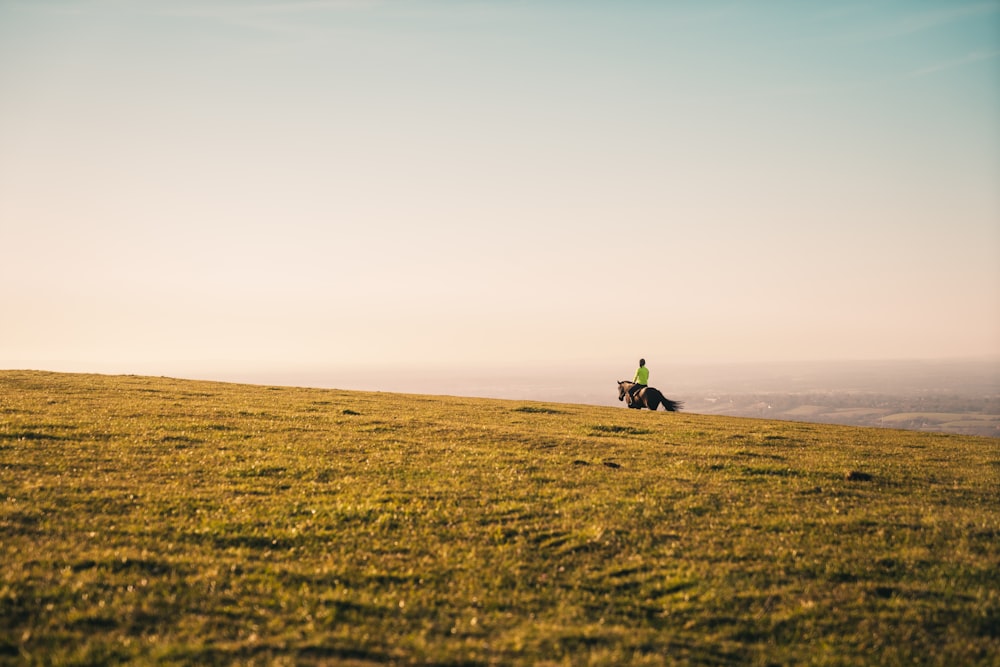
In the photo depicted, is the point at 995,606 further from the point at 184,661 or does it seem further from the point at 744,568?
the point at 184,661

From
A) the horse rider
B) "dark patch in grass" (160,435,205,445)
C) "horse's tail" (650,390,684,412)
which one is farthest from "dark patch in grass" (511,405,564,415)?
"dark patch in grass" (160,435,205,445)

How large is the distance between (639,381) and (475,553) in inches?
1753

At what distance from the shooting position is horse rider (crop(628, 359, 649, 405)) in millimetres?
56281

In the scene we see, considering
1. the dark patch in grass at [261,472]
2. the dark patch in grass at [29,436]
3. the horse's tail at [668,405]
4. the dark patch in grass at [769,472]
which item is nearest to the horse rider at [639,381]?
the horse's tail at [668,405]

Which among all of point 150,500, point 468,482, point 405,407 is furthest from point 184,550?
point 405,407

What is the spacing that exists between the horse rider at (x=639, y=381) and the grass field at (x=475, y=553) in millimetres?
26488

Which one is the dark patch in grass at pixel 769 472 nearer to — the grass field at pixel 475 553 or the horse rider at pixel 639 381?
the grass field at pixel 475 553

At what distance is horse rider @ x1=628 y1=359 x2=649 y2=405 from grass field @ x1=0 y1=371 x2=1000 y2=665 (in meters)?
26.5

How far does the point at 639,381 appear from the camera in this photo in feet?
191

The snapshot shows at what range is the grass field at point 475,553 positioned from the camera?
1187 cm

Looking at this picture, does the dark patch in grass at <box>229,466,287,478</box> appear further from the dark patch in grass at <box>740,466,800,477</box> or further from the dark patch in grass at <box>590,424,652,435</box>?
the dark patch in grass at <box>590,424,652,435</box>

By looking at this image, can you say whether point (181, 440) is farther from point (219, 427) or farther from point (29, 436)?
point (29, 436)

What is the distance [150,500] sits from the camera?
1875 centimetres

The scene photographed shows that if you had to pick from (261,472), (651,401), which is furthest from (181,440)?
(651,401)
